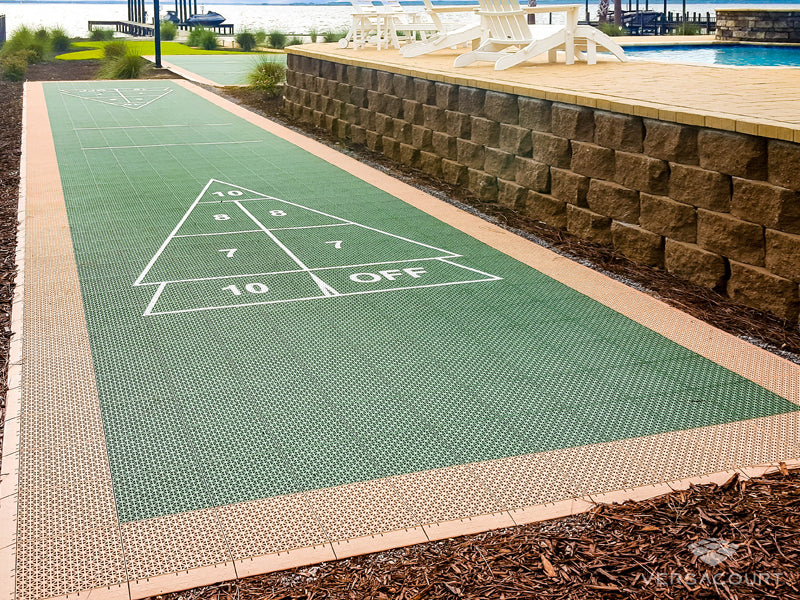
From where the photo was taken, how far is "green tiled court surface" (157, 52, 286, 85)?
20.8 m

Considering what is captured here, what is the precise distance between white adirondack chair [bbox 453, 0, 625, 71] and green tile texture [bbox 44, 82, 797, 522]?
9.91 ft

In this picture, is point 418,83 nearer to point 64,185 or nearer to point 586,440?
point 64,185

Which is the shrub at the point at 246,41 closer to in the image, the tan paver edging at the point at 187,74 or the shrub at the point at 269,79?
the tan paver edging at the point at 187,74

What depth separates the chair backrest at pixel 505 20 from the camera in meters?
10.7

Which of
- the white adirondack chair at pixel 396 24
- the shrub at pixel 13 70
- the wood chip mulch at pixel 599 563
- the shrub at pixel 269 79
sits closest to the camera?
the wood chip mulch at pixel 599 563

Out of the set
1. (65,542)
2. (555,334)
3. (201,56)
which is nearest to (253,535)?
(65,542)

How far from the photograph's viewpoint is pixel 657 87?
7.53m

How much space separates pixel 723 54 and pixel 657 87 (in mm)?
15991

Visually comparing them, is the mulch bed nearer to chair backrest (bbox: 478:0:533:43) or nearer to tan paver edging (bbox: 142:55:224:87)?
chair backrest (bbox: 478:0:533:43)

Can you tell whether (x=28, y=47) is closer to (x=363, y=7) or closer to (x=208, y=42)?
(x=208, y=42)

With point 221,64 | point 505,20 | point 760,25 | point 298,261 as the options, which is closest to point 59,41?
point 221,64

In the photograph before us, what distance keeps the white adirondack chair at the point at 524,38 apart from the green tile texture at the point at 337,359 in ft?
9.91

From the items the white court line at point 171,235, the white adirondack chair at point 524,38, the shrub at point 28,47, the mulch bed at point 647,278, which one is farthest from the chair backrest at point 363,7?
the shrub at point 28,47

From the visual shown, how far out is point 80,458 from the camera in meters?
3.75
